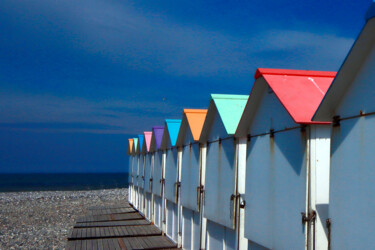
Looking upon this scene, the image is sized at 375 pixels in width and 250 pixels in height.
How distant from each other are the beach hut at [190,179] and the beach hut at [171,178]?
0.48 metres

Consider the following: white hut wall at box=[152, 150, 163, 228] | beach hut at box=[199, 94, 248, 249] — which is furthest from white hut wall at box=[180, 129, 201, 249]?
white hut wall at box=[152, 150, 163, 228]

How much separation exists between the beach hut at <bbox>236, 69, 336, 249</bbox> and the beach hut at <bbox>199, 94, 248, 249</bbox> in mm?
705

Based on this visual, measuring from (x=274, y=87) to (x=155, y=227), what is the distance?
1183cm

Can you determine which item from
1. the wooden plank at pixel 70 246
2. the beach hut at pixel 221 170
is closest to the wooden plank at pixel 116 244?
the wooden plank at pixel 70 246

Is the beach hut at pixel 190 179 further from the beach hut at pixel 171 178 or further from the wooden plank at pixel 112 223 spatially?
the wooden plank at pixel 112 223

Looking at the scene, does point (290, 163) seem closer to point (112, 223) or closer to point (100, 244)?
point (100, 244)

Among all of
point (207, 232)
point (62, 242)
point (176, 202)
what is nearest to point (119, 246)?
point (176, 202)

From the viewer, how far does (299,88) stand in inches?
247

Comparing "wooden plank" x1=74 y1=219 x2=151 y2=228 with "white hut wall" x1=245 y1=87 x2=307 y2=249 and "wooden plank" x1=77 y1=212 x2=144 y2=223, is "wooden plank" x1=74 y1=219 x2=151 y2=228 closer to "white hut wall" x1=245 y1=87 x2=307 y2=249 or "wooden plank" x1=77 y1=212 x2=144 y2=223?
"wooden plank" x1=77 y1=212 x2=144 y2=223

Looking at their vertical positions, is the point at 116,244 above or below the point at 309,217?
below

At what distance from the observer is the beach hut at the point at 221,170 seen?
319 inches

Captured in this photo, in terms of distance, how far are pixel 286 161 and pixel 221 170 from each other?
2943 mm

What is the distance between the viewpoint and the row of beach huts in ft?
14.4

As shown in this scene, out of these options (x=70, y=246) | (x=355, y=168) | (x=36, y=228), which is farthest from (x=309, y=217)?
(x=36, y=228)
